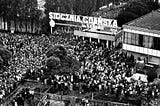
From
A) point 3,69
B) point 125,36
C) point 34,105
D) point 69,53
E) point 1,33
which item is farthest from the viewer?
point 1,33

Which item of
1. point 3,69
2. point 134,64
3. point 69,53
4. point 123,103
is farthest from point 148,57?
point 3,69

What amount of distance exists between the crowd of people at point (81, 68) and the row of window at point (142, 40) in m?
1.61

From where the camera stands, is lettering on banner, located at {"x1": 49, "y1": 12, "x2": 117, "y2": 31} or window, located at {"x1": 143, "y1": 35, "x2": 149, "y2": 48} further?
lettering on banner, located at {"x1": 49, "y1": 12, "x2": 117, "y2": 31}

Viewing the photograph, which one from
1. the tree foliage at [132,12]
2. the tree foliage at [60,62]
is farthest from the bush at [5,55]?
the tree foliage at [132,12]

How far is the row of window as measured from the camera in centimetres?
4012

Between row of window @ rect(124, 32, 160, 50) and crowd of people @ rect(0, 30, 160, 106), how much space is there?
63.5 inches

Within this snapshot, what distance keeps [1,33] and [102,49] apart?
1527 cm

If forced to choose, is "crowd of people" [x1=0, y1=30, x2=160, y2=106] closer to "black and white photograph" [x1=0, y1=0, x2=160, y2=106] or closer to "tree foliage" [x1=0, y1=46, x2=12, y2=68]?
"black and white photograph" [x1=0, y1=0, x2=160, y2=106]

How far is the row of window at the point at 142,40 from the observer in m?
40.1

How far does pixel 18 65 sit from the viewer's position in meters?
37.3

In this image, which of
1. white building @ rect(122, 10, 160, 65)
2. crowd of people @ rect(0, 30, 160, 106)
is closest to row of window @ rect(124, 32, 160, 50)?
white building @ rect(122, 10, 160, 65)

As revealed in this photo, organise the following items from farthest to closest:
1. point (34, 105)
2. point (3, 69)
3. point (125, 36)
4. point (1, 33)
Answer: point (1, 33), point (125, 36), point (3, 69), point (34, 105)

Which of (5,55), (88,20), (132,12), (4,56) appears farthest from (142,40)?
(4,56)

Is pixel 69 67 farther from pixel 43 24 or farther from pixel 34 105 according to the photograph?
pixel 43 24
